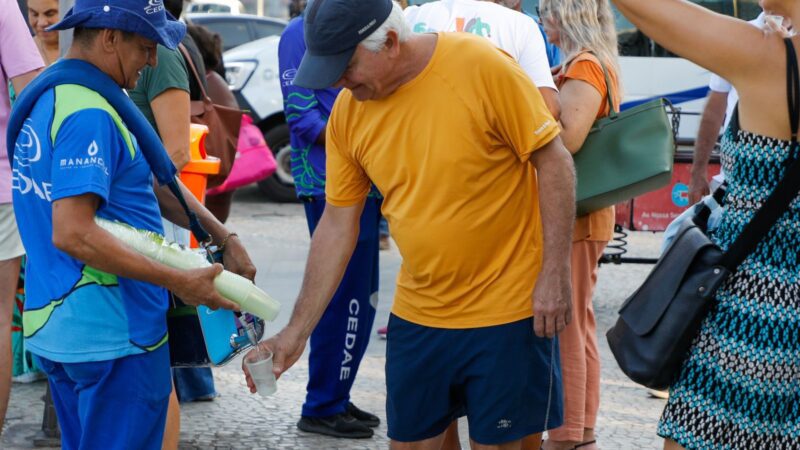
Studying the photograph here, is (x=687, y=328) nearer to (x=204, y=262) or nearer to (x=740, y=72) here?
(x=740, y=72)

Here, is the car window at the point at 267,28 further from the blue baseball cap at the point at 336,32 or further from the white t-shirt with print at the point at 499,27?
the blue baseball cap at the point at 336,32

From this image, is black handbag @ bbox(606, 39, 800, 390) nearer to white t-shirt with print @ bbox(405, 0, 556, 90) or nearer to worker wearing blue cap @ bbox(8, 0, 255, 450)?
worker wearing blue cap @ bbox(8, 0, 255, 450)

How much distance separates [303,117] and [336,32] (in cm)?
212

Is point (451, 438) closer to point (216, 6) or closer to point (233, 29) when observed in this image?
point (233, 29)

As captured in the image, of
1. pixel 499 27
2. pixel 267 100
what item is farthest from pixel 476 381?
pixel 267 100

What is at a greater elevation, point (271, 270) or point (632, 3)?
point (632, 3)

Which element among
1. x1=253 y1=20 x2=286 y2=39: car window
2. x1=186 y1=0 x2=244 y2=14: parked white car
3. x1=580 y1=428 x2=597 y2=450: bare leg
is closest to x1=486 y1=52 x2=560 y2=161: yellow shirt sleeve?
x1=580 y1=428 x2=597 y2=450: bare leg

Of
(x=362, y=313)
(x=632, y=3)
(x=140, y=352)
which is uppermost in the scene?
(x=632, y=3)

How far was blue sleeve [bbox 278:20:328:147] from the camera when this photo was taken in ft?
17.5

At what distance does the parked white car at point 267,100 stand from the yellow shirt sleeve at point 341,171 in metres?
8.80

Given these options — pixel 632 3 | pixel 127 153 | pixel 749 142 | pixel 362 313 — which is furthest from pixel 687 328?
pixel 362 313

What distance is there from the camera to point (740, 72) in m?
2.96

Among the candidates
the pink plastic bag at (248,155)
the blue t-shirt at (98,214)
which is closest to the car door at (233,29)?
the pink plastic bag at (248,155)

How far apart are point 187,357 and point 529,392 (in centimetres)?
99
